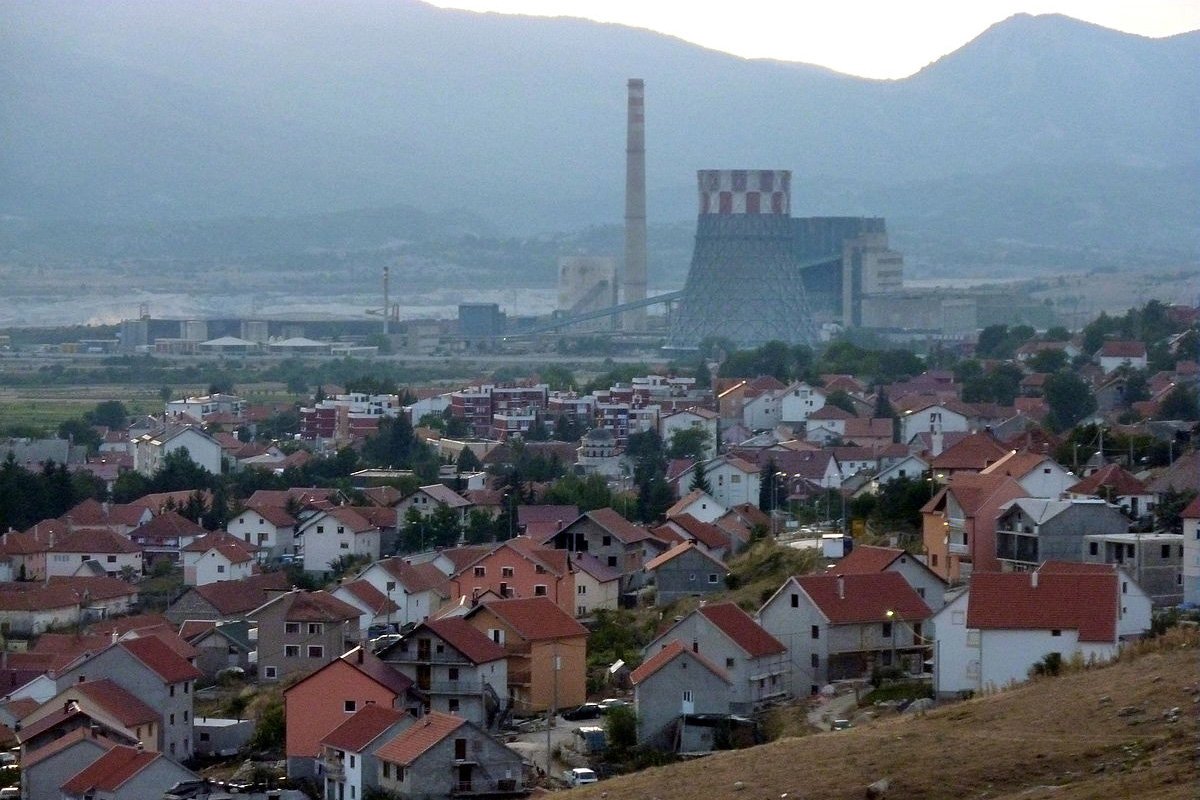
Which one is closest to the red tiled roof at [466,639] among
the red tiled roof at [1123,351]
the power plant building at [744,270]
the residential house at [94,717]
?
the residential house at [94,717]

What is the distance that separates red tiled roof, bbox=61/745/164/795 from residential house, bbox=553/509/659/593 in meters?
6.34

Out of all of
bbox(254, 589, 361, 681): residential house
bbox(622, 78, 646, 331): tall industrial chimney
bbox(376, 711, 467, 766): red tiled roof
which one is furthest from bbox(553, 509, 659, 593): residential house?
bbox(622, 78, 646, 331): tall industrial chimney

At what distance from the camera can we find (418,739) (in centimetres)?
1238

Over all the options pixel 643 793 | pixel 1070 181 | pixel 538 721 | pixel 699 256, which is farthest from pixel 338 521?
pixel 1070 181

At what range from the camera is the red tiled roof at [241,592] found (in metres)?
18.5

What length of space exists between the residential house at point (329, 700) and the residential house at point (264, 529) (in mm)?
9070

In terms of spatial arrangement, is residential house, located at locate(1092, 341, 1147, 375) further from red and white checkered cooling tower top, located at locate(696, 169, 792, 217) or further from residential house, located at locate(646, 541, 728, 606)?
red and white checkered cooling tower top, located at locate(696, 169, 792, 217)

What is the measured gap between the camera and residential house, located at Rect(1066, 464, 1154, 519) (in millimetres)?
16781

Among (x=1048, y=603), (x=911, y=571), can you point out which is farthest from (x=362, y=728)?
(x=911, y=571)

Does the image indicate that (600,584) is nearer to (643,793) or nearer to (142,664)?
(142,664)

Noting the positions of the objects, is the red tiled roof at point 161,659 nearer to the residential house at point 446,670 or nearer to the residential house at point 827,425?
the residential house at point 446,670

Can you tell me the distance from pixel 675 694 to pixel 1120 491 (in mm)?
4883

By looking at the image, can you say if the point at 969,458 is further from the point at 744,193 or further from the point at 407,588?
the point at 744,193

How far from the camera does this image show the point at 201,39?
6821 inches
